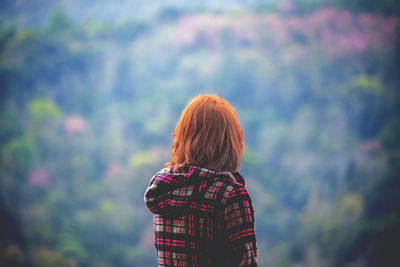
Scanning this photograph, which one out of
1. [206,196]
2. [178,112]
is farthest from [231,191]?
[178,112]

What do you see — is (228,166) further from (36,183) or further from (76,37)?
(76,37)

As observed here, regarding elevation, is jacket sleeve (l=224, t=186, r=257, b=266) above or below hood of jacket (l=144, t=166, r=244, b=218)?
below

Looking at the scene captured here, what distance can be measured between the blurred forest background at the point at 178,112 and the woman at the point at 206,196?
3614 mm

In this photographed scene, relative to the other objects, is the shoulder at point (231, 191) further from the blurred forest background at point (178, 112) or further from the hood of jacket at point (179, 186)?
the blurred forest background at point (178, 112)

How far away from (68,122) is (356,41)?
388 cm

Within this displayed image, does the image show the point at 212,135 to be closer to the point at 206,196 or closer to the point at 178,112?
the point at 206,196

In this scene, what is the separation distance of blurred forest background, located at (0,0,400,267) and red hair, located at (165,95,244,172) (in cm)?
364

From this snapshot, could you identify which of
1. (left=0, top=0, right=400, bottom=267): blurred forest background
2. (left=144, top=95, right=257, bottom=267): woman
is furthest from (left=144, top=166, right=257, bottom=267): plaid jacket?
(left=0, top=0, right=400, bottom=267): blurred forest background

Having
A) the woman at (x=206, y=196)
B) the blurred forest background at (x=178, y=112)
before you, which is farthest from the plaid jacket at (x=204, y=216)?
the blurred forest background at (x=178, y=112)

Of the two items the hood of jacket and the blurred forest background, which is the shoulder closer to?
the hood of jacket

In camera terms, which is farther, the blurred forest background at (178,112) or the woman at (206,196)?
the blurred forest background at (178,112)

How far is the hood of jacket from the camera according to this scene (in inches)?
36.0

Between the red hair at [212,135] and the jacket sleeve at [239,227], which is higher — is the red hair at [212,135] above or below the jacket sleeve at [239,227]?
above

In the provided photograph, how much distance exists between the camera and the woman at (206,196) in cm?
89
